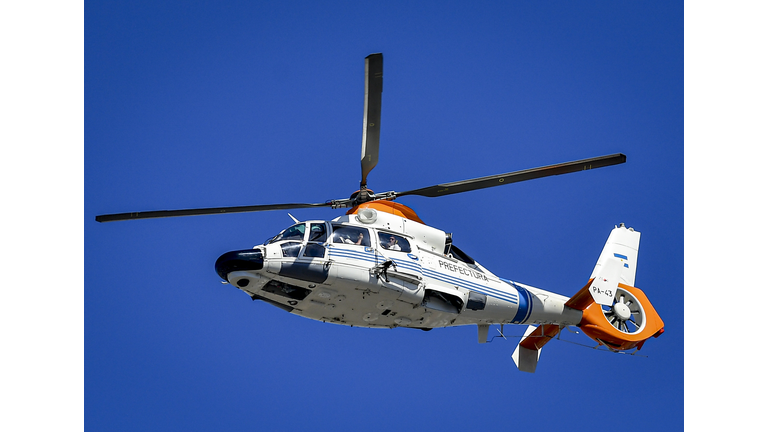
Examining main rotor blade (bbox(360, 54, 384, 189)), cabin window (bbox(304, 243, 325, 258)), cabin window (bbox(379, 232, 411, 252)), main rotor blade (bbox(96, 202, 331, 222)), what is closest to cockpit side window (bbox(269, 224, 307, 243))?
cabin window (bbox(304, 243, 325, 258))

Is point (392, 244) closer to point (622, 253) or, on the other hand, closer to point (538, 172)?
point (538, 172)

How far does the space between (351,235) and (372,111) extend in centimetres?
303

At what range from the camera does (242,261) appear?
50.1ft

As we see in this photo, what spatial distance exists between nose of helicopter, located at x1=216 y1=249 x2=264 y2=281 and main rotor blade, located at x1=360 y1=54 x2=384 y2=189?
4.10 metres

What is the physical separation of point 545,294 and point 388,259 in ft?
19.3

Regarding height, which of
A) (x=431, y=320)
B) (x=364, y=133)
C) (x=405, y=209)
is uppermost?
(x=364, y=133)

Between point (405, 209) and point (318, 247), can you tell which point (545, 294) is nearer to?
point (405, 209)

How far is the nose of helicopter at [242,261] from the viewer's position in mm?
15297

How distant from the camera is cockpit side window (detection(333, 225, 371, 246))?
1633 centimetres

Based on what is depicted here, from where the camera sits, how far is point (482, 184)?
1775 centimetres

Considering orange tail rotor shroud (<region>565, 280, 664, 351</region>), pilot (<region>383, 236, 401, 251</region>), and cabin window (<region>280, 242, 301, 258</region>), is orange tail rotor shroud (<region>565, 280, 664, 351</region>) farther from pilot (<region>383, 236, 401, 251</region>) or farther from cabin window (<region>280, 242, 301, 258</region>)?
cabin window (<region>280, 242, 301, 258</region>)

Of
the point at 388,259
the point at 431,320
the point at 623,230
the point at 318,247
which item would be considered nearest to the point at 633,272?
the point at 623,230

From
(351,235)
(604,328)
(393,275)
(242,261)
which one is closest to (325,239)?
(351,235)

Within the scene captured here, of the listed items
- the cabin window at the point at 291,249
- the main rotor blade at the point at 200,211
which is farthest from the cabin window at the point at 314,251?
the main rotor blade at the point at 200,211
